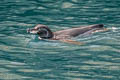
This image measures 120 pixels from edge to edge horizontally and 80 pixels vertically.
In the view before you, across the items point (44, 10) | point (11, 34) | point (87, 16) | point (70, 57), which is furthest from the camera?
point (44, 10)

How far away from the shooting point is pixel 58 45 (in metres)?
16.4

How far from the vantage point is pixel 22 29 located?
1869 cm

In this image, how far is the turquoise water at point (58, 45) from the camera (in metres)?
13.5

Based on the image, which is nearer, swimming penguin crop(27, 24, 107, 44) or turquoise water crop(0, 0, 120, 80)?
turquoise water crop(0, 0, 120, 80)

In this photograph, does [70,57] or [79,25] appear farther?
[79,25]

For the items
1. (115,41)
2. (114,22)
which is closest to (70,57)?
(115,41)

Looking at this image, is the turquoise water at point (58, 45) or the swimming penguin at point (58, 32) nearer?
the turquoise water at point (58, 45)

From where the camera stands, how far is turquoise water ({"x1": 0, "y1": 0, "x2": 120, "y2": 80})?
1347cm

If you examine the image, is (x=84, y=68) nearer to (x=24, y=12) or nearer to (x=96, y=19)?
(x=96, y=19)

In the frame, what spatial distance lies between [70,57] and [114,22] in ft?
17.5

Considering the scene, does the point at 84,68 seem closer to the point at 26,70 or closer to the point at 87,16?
the point at 26,70

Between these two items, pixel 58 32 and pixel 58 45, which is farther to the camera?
pixel 58 32

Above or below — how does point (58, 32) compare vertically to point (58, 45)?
above

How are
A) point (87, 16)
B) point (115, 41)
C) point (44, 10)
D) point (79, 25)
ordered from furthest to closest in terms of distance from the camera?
point (44, 10) → point (87, 16) → point (79, 25) → point (115, 41)
